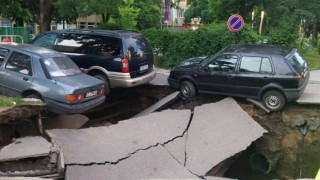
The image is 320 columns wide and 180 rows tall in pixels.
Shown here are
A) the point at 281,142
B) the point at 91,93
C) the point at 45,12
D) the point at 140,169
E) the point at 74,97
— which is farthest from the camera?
the point at 45,12

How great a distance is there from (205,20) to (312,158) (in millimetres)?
28137

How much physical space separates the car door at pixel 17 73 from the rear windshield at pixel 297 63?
6.71 m

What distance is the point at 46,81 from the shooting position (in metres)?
8.73

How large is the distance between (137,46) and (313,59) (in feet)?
36.3

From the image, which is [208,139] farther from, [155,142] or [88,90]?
[88,90]

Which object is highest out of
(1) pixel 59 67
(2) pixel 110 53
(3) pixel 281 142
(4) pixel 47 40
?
(4) pixel 47 40

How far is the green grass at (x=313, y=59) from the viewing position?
56.1ft

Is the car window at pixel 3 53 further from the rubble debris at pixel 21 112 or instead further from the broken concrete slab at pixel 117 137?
the broken concrete slab at pixel 117 137

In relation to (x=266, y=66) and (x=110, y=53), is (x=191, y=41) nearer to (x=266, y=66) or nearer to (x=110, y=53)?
(x=110, y=53)

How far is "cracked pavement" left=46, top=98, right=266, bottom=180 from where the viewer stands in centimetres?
744

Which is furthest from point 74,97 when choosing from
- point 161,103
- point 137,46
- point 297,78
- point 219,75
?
point 297,78

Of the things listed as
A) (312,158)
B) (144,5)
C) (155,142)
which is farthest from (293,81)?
(144,5)

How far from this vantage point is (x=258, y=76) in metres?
10.2

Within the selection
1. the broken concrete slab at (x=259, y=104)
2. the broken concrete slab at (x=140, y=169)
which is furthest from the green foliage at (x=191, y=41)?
the broken concrete slab at (x=140, y=169)
